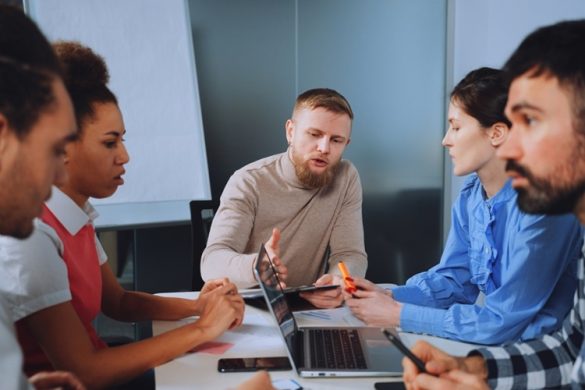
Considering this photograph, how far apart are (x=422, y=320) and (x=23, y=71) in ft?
3.66

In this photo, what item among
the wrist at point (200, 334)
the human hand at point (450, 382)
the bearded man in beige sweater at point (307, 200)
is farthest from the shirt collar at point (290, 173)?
the human hand at point (450, 382)

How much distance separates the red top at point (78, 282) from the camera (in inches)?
52.9

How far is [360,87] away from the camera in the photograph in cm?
385

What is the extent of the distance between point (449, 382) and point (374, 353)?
12.0 inches

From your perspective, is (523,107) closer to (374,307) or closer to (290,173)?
(374,307)

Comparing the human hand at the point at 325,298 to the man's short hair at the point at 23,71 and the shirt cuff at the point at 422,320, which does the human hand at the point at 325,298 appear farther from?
the man's short hair at the point at 23,71

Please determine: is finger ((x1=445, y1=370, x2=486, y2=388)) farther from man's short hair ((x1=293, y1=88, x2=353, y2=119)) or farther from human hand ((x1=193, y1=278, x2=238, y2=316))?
man's short hair ((x1=293, y1=88, x2=353, y2=119))

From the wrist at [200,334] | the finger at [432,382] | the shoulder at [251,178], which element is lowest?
the wrist at [200,334]

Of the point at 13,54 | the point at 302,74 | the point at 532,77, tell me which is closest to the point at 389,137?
the point at 302,74

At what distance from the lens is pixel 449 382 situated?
1116 mm

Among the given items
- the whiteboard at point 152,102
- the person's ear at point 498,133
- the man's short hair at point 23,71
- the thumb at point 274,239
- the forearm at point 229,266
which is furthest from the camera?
the whiteboard at point 152,102

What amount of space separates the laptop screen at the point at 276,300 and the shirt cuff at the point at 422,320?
292mm

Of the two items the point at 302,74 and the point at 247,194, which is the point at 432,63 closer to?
the point at 302,74

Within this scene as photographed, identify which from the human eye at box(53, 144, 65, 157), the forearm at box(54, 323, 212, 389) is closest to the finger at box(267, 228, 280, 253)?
the forearm at box(54, 323, 212, 389)
